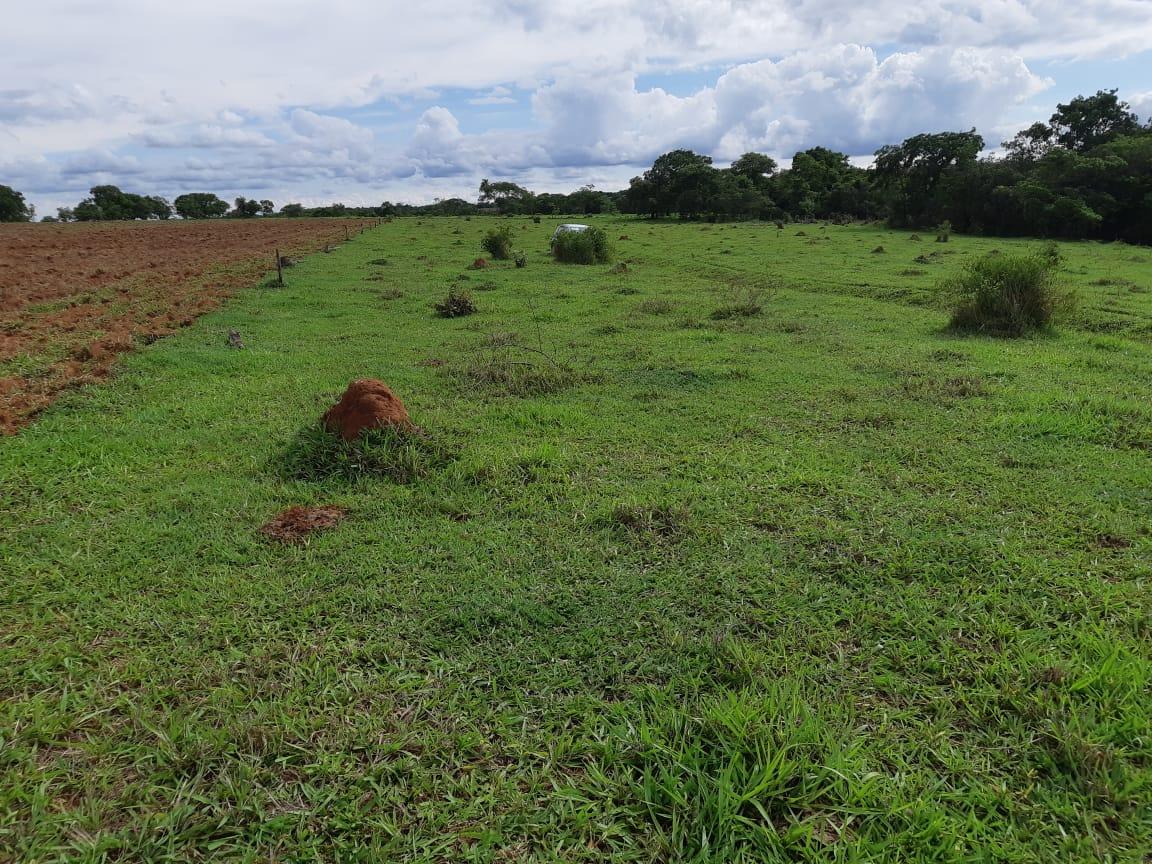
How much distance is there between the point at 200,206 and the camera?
9206 centimetres

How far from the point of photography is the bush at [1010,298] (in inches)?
435

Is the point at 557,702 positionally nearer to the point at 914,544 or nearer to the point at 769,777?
the point at 769,777

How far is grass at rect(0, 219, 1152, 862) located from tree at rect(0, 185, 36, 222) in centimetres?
8783

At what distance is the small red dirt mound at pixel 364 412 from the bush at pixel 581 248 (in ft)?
60.0

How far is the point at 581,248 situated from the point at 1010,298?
1461 cm

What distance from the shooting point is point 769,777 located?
8.41 feet

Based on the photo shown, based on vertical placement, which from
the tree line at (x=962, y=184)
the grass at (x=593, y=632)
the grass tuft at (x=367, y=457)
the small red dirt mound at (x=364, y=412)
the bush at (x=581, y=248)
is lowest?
the grass at (x=593, y=632)

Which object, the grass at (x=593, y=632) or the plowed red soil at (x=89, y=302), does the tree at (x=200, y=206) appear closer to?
the plowed red soil at (x=89, y=302)

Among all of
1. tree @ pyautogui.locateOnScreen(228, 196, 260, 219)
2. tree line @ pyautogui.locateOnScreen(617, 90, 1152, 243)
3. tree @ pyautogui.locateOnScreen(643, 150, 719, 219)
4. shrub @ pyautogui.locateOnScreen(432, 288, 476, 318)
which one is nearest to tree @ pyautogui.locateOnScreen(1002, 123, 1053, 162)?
tree line @ pyautogui.locateOnScreen(617, 90, 1152, 243)

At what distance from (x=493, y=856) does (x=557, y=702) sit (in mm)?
769

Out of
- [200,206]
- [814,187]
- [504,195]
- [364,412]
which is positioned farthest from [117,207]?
[364,412]

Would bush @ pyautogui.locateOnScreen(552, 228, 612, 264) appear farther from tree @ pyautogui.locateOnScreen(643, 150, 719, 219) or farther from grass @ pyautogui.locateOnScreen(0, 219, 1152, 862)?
tree @ pyautogui.locateOnScreen(643, 150, 719, 219)

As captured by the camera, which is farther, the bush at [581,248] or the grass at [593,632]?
the bush at [581,248]

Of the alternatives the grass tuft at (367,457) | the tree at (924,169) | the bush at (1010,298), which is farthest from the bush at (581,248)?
the tree at (924,169)
